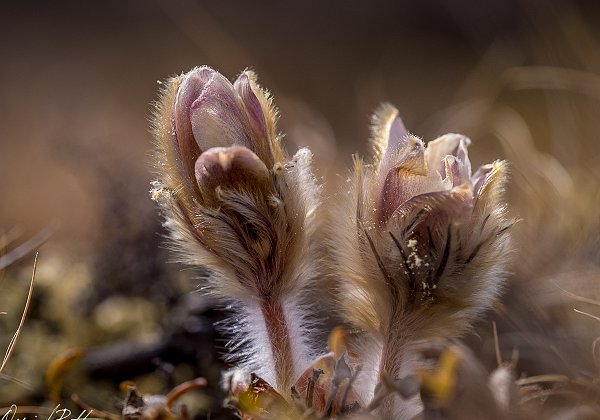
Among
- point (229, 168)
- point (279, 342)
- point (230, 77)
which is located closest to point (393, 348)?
point (279, 342)

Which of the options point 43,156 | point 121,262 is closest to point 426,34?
point 43,156

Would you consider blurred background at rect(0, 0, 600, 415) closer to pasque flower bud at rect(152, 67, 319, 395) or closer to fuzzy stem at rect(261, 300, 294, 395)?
pasque flower bud at rect(152, 67, 319, 395)

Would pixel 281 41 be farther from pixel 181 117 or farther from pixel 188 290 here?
pixel 181 117

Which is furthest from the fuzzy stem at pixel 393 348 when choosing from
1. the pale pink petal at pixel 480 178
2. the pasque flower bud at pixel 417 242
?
the pale pink petal at pixel 480 178

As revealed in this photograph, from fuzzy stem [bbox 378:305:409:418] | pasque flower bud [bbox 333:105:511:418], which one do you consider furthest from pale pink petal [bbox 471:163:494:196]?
fuzzy stem [bbox 378:305:409:418]

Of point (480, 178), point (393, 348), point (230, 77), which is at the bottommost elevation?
point (393, 348)

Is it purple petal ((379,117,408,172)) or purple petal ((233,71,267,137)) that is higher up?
purple petal ((233,71,267,137))

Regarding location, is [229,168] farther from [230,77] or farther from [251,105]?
[230,77]
